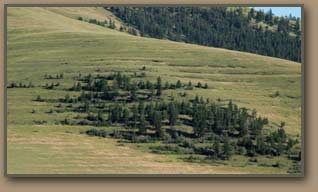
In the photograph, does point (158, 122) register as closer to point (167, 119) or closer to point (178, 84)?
point (167, 119)

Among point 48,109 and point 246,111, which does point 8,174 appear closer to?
point 48,109

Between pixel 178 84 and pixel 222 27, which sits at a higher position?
pixel 222 27

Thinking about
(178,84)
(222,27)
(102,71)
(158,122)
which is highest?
(222,27)

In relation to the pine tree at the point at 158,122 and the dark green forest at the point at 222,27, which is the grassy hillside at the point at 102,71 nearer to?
the dark green forest at the point at 222,27

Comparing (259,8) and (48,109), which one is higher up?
(259,8)

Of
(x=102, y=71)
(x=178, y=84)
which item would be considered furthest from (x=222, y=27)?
(x=102, y=71)

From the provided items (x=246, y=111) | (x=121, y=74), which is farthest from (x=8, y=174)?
(x=246, y=111)

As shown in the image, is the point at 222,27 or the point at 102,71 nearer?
the point at 102,71
